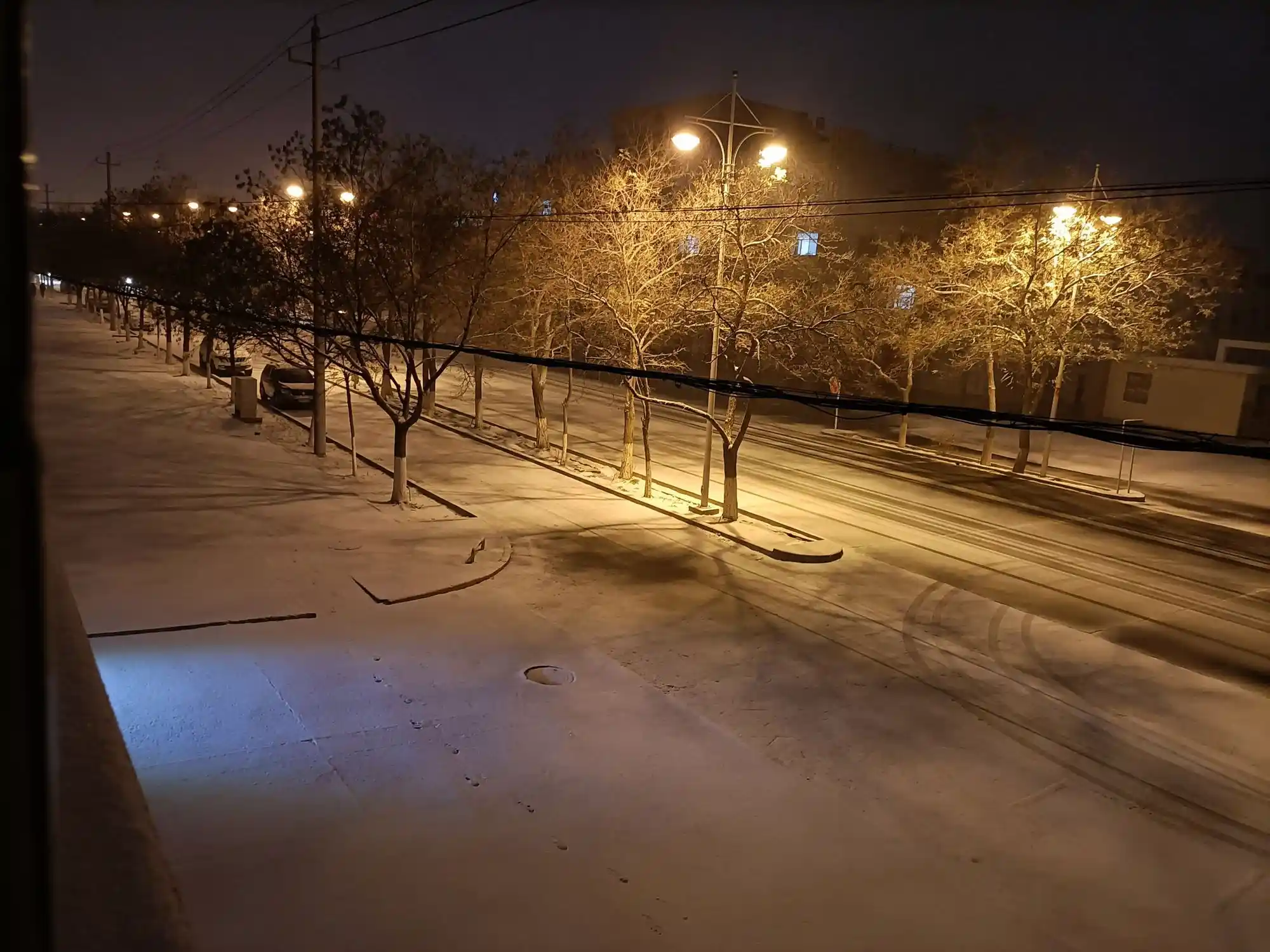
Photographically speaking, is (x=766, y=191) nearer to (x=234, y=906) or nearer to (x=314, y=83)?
(x=314, y=83)

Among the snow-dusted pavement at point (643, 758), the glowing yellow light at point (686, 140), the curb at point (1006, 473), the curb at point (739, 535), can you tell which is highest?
the glowing yellow light at point (686, 140)

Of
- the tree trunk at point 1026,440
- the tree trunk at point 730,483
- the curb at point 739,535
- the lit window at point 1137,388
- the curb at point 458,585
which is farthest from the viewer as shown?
the lit window at point 1137,388

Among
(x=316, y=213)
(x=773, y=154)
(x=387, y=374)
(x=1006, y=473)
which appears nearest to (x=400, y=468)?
(x=387, y=374)

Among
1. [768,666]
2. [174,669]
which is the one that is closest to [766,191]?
[768,666]

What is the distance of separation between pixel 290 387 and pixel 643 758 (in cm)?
2923

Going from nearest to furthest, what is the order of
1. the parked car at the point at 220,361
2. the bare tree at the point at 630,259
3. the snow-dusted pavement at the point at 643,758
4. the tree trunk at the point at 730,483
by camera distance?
the snow-dusted pavement at the point at 643,758
the tree trunk at the point at 730,483
the bare tree at the point at 630,259
the parked car at the point at 220,361

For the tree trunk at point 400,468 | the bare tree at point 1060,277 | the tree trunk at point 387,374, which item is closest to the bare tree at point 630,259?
the tree trunk at point 387,374

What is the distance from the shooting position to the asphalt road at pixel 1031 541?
1523 cm

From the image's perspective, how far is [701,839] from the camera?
845 centimetres

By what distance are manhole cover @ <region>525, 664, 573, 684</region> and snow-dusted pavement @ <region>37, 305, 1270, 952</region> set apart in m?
0.19

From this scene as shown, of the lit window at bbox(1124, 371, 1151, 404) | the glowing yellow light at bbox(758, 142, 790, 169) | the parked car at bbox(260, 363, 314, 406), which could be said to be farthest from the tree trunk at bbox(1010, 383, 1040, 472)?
the parked car at bbox(260, 363, 314, 406)

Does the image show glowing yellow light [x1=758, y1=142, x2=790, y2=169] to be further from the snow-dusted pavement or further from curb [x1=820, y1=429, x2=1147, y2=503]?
curb [x1=820, y1=429, x2=1147, y2=503]

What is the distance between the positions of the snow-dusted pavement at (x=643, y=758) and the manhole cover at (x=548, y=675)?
0.19 m

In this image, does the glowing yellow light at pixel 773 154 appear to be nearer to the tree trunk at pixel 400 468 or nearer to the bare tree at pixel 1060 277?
the tree trunk at pixel 400 468
